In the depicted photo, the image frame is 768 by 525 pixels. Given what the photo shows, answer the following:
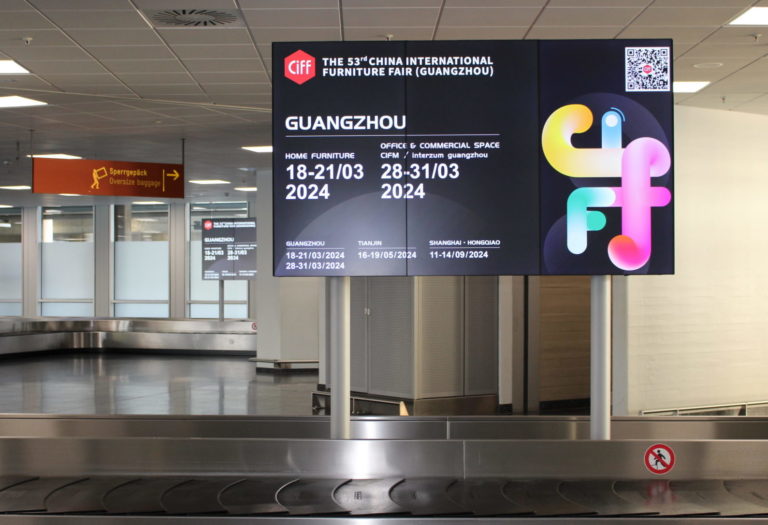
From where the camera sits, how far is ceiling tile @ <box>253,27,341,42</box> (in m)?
7.65

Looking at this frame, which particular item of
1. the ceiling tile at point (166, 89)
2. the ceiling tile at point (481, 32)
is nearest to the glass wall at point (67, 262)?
the ceiling tile at point (166, 89)

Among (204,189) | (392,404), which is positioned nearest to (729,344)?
(392,404)

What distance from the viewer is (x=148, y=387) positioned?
14141 mm

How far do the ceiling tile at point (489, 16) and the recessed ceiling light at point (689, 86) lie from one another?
296 centimetres

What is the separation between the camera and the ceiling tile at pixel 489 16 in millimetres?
7094

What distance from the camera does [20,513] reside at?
3576mm

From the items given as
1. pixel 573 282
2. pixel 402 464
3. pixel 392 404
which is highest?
pixel 573 282

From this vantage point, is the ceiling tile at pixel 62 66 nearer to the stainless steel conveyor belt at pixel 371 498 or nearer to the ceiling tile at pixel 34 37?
the ceiling tile at pixel 34 37

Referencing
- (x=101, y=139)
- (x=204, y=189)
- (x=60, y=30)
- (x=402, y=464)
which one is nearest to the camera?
(x=402, y=464)

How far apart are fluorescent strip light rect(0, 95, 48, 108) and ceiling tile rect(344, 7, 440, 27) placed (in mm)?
5085

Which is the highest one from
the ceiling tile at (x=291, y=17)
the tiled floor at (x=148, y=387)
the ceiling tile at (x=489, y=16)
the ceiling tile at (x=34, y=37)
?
the ceiling tile at (x=489, y=16)

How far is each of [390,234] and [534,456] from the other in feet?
4.14

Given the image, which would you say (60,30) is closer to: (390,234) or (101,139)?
(390,234)

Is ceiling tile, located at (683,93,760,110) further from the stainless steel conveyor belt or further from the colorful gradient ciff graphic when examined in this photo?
the stainless steel conveyor belt
